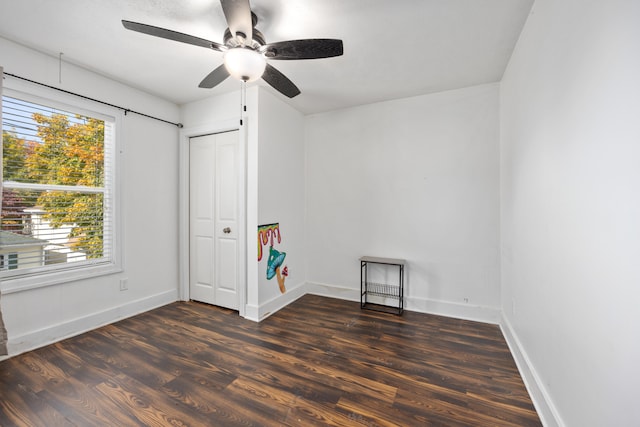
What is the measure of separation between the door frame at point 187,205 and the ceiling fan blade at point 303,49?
135cm

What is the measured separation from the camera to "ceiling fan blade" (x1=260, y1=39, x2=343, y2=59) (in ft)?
5.34

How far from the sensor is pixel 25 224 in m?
2.28

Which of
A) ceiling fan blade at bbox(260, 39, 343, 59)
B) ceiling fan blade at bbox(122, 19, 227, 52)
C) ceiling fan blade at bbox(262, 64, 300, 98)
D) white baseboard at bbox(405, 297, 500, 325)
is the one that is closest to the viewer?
ceiling fan blade at bbox(122, 19, 227, 52)

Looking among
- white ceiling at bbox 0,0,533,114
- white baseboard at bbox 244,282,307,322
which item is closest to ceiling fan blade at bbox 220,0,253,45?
white ceiling at bbox 0,0,533,114

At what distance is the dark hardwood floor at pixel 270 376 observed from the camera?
62.3 inches

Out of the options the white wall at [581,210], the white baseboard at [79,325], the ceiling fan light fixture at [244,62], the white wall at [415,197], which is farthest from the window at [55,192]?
the white wall at [581,210]

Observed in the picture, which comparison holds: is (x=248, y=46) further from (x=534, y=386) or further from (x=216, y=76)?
(x=534, y=386)

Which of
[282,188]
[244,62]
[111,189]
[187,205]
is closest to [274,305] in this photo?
[282,188]

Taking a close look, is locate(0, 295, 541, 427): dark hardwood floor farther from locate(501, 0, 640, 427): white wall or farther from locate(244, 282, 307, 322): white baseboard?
locate(501, 0, 640, 427): white wall

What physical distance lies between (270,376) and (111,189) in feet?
8.31

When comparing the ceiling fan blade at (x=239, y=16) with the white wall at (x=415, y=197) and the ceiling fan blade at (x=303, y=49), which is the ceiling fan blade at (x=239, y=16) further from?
the white wall at (x=415, y=197)

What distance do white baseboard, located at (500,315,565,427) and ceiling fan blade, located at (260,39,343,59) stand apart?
2.37m

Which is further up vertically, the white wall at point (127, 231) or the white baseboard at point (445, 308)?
the white wall at point (127, 231)

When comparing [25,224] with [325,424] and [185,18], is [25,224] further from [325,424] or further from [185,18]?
[325,424]
